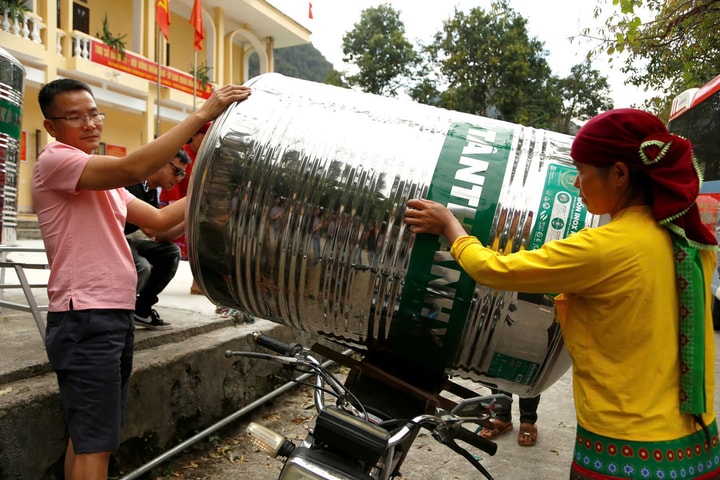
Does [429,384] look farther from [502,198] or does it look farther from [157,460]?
[157,460]

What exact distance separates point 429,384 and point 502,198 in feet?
1.70

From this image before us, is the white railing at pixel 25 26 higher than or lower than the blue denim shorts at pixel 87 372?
higher

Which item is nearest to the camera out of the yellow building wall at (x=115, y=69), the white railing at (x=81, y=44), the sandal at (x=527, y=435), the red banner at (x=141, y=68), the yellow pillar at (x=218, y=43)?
the sandal at (x=527, y=435)

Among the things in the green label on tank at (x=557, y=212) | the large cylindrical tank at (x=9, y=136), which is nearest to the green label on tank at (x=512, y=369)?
the green label on tank at (x=557, y=212)

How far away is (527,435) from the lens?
302 centimetres

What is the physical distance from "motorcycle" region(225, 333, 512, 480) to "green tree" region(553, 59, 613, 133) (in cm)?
2487

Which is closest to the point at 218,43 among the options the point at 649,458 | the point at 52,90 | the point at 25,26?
the point at 25,26

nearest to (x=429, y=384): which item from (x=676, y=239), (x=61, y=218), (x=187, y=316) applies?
(x=676, y=239)

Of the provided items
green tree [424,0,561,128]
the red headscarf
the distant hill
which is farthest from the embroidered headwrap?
the distant hill

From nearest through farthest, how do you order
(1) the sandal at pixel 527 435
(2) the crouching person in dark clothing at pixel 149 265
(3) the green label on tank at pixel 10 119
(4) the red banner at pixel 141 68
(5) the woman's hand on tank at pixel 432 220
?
(5) the woman's hand on tank at pixel 432 220 → (3) the green label on tank at pixel 10 119 → (2) the crouching person in dark clothing at pixel 149 265 → (1) the sandal at pixel 527 435 → (4) the red banner at pixel 141 68

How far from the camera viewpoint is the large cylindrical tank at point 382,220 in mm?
1240

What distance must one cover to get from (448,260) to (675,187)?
1.61 feet

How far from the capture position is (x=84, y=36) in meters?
11.3

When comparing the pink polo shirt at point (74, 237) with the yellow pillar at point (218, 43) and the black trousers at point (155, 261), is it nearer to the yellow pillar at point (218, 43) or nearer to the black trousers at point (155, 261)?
the black trousers at point (155, 261)
